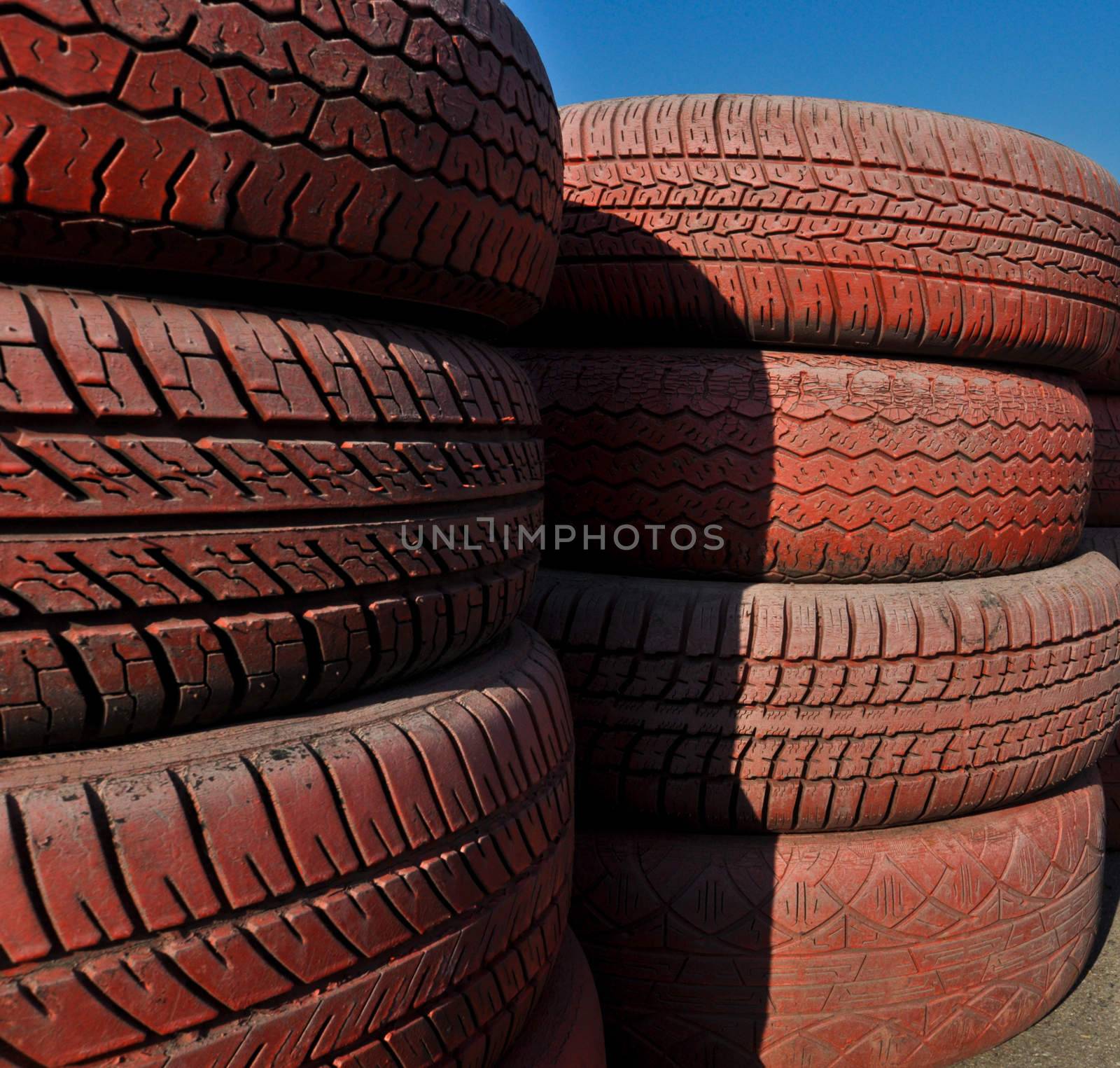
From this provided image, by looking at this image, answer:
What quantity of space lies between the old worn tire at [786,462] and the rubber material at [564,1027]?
0.68 metres

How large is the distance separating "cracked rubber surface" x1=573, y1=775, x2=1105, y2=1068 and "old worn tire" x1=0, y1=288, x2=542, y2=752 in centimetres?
82

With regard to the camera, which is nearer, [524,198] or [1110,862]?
[524,198]

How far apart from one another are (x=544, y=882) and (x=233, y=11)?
91 cm

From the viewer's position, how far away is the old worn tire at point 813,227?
1.53m

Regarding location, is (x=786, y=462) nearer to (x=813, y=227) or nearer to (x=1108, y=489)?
(x=813, y=227)

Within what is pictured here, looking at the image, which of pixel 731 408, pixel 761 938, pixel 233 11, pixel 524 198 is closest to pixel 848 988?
pixel 761 938

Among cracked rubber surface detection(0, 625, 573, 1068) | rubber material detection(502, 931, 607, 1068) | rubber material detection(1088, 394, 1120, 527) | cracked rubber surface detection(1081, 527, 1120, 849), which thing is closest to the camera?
cracked rubber surface detection(0, 625, 573, 1068)

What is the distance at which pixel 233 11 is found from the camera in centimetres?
74

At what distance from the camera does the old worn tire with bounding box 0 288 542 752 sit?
27.0 inches

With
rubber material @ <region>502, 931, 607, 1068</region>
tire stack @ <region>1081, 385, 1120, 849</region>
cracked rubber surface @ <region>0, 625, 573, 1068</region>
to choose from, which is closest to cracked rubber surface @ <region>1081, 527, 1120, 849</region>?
tire stack @ <region>1081, 385, 1120, 849</region>

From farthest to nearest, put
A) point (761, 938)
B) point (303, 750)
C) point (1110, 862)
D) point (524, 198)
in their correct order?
point (1110, 862) < point (761, 938) < point (524, 198) < point (303, 750)

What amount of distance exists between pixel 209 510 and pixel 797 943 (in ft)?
4.09

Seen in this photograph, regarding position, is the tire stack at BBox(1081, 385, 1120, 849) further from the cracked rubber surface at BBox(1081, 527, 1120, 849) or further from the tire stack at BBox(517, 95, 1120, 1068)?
the tire stack at BBox(517, 95, 1120, 1068)

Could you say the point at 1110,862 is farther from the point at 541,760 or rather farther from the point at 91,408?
the point at 91,408
